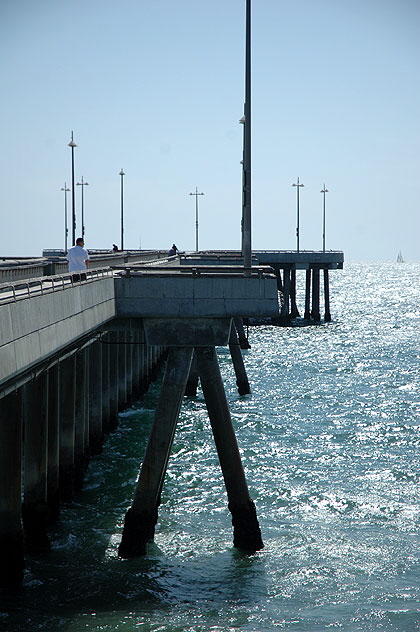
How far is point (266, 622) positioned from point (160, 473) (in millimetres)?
4017

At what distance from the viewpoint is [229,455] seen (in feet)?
66.7

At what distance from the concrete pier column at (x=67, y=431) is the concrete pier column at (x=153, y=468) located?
4.48 metres

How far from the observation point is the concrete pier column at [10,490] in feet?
55.8

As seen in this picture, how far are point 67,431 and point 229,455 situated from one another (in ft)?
18.4

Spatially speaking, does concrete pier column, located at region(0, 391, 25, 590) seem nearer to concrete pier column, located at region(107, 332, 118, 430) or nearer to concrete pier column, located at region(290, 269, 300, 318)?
concrete pier column, located at region(107, 332, 118, 430)

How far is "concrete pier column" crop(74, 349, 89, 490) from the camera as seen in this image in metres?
25.8

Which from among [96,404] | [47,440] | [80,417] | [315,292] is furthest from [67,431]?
[315,292]

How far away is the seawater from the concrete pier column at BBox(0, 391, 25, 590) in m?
0.56

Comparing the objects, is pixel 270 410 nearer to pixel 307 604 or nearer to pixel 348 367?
pixel 348 367

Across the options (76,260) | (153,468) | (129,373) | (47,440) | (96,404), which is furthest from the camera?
(129,373)

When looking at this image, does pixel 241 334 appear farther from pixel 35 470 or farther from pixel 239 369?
pixel 35 470

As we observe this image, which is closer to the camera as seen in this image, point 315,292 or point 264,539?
point 264,539

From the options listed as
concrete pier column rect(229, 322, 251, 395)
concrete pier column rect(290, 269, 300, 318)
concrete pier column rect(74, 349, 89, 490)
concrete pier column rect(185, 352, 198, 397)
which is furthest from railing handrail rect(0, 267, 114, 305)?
concrete pier column rect(290, 269, 300, 318)

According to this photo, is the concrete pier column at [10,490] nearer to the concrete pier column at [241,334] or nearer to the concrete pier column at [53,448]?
the concrete pier column at [53,448]
